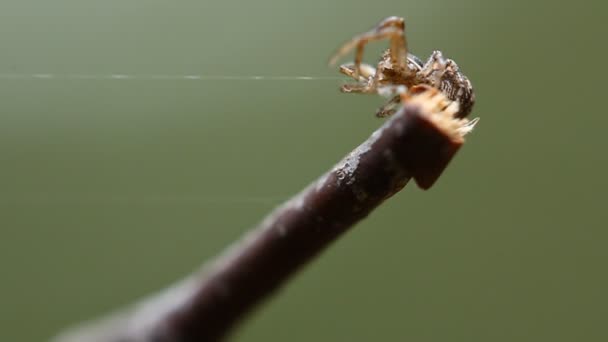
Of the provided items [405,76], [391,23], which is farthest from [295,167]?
[391,23]

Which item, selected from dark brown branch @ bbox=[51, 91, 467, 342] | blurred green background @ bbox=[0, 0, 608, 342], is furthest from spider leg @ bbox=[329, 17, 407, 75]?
blurred green background @ bbox=[0, 0, 608, 342]

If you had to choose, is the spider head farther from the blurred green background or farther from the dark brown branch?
the blurred green background

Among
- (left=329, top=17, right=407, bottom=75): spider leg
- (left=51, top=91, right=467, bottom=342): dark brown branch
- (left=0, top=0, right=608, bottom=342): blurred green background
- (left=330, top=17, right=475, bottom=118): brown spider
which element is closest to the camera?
(left=51, top=91, right=467, bottom=342): dark brown branch

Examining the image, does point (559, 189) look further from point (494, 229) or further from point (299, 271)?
point (299, 271)

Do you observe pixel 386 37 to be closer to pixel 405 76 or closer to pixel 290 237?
pixel 405 76

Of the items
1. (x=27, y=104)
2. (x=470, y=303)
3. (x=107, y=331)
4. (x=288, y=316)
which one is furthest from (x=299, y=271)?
(x=27, y=104)
